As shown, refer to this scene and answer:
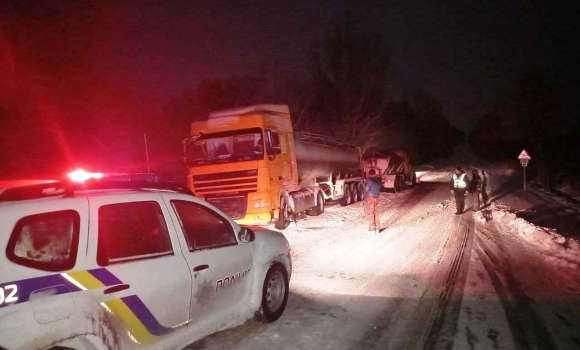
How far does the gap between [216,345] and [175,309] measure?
113 centimetres

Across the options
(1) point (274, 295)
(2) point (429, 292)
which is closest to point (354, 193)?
(2) point (429, 292)

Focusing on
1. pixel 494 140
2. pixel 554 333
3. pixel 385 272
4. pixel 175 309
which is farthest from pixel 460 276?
pixel 494 140

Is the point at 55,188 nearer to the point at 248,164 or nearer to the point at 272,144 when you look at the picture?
the point at 248,164

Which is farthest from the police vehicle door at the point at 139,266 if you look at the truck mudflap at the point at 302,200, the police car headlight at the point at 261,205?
the truck mudflap at the point at 302,200

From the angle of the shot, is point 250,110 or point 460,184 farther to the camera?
point 460,184

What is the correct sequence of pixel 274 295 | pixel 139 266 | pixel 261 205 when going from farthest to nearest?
pixel 261 205 → pixel 274 295 → pixel 139 266

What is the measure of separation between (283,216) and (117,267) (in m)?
10.3

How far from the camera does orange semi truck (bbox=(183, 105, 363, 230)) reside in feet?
43.1

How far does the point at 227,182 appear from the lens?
13.3m

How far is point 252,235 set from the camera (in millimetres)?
5711

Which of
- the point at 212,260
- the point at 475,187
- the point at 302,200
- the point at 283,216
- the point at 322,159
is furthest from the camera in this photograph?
the point at 322,159

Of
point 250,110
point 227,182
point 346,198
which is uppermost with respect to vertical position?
point 250,110

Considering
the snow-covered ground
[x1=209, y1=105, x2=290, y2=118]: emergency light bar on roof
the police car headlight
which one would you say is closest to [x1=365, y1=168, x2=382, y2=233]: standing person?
the snow-covered ground

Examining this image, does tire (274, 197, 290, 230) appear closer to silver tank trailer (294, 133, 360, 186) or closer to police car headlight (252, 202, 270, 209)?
police car headlight (252, 202, 270, 209)
